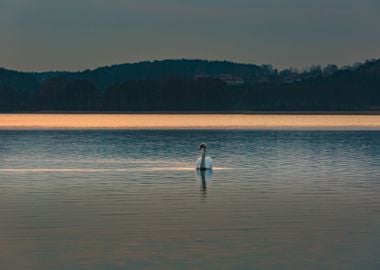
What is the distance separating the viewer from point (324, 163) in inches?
2197

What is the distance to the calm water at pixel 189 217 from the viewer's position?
21406 millimetres

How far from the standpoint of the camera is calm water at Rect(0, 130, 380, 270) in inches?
843

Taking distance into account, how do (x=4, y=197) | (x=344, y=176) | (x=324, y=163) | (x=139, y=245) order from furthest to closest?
1. (x=324, y=163)
2. (x=344, y=176)
3. (x=4, y=197)
4. (x=139, y=245)

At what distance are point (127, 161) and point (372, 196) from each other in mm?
25215

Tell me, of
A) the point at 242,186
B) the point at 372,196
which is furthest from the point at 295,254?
the point at 242,186

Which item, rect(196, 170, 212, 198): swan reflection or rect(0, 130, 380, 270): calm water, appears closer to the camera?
rect(0, 130, 380, 270): calm water

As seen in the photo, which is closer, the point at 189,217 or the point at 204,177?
the point at 189,217

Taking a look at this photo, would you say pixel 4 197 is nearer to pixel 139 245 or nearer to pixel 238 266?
pixel 139 245

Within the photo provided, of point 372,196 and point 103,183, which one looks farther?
point 103,183

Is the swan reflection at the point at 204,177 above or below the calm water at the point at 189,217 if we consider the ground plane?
below

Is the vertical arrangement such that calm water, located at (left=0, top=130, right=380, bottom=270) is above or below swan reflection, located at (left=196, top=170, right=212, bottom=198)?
above

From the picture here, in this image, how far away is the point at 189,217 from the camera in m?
28.5

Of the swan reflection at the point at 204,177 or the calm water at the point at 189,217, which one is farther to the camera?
the swan reflection at the point at 204,177

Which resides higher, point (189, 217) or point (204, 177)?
point (189, 217)
